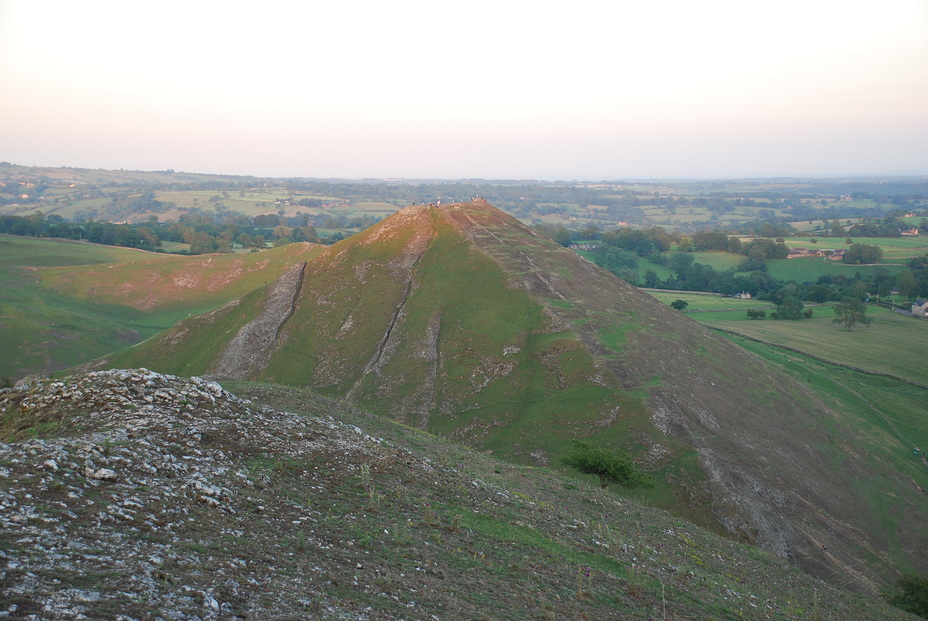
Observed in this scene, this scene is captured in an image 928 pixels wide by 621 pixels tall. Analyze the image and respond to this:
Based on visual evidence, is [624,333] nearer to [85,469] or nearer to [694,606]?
[694,606]

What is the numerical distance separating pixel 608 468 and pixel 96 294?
101341 mm

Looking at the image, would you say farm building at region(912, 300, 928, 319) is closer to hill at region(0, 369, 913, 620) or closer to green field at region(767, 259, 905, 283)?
green field at region(767, 259, 905, 283)

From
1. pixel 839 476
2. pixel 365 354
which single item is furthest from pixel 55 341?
pixel 839 476

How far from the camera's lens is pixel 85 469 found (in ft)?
45.0

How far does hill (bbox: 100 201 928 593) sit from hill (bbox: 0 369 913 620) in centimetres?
1162

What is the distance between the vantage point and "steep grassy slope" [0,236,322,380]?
253ft

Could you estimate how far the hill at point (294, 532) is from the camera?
10.7m

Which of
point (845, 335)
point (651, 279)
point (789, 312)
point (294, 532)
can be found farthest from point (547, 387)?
point (651, 279)

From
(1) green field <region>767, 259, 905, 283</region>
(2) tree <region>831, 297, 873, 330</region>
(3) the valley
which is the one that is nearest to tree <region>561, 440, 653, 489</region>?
(3) the valley

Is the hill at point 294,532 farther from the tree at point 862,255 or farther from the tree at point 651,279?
the tree at point 862,255

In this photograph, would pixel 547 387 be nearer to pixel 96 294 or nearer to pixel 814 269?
pixel 96 294

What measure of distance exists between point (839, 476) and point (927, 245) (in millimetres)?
197414

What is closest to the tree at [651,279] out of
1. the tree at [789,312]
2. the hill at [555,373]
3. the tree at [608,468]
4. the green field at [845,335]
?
the green field at [845,335]

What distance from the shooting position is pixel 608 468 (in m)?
32.9
